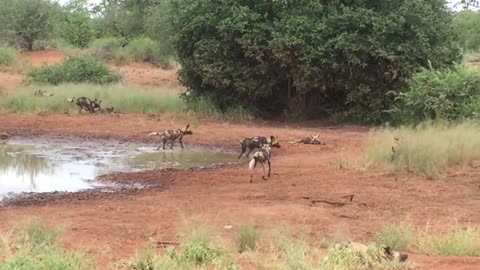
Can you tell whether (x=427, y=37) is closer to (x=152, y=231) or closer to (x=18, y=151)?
(x=18, y=151)

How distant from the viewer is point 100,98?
91.6 feet

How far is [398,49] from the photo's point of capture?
76.8 feet

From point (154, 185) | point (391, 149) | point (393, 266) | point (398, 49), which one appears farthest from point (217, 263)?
point (398, 49)

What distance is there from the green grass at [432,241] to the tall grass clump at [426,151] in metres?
5.37

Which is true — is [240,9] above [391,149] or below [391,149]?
above

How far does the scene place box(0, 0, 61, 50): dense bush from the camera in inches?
1902

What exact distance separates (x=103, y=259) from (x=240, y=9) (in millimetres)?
17936

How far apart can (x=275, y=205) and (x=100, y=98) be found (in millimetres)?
17459

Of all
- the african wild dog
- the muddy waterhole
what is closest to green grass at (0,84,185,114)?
the muddy waterhole

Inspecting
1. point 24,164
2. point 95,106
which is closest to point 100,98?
point 95,106

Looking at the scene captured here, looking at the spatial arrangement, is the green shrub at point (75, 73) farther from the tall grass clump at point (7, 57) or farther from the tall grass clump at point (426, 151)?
the tall grass clump at point (426, 151)

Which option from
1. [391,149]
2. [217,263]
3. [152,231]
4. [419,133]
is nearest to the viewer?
[217,263]

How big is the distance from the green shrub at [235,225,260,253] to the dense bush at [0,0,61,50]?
42.3 meters

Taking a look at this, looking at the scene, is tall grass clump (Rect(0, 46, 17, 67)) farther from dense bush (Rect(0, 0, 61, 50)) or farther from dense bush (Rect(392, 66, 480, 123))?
dense bush (Rect(392, 66, 480, 123))
